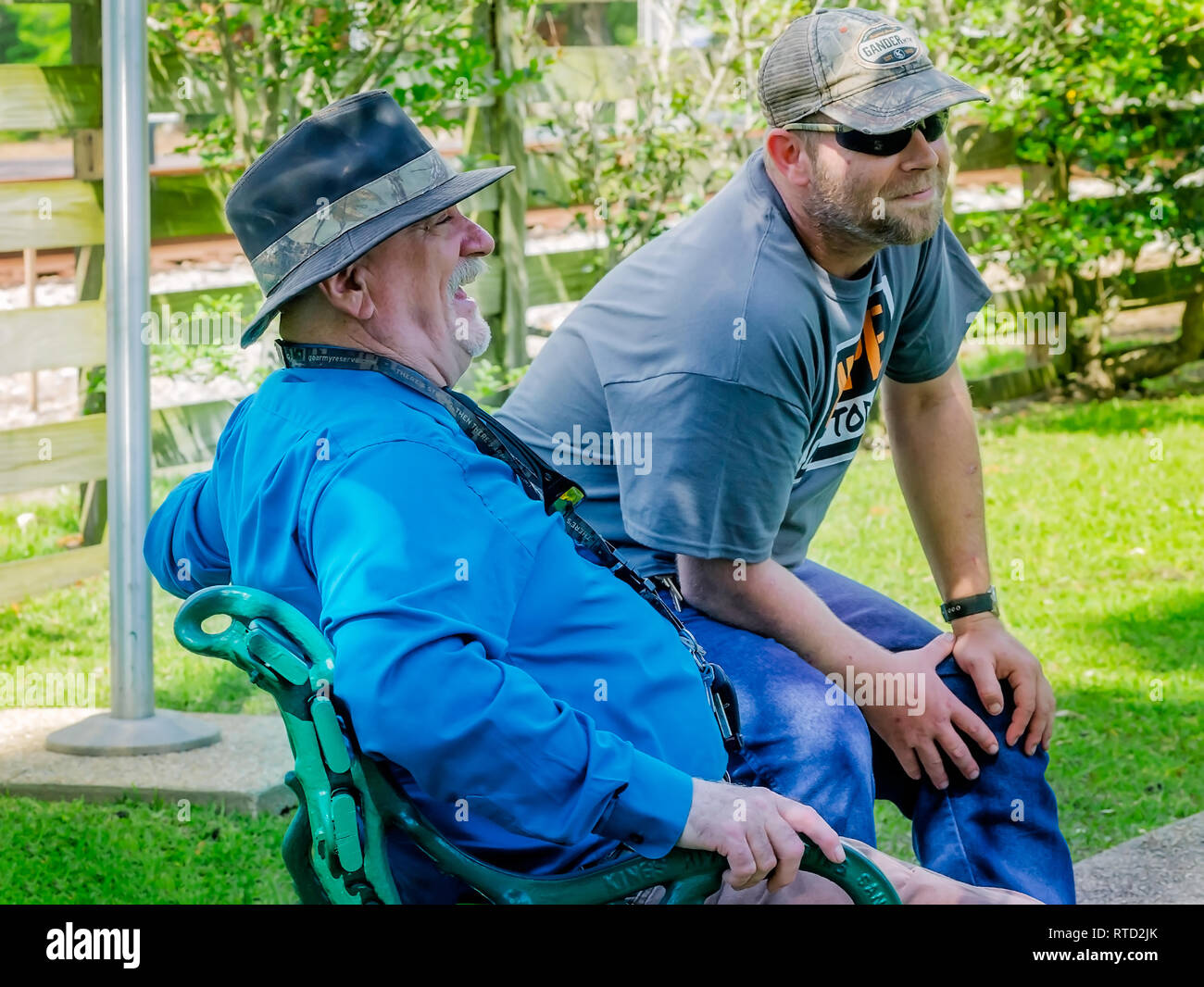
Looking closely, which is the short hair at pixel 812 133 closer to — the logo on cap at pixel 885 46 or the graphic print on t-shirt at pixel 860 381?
the logo on cap at pixel 885 46

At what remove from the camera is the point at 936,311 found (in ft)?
9.45

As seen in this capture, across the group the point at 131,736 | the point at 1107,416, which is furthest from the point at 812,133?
the point at 1107,416

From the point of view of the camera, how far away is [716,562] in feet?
8.00

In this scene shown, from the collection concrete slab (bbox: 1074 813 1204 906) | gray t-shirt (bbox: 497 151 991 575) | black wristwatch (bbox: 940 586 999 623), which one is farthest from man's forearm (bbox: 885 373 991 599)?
concrete slab (bbox: 1074 813 1204 906)

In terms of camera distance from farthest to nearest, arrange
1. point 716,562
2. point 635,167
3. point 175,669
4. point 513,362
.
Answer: point 635,167
point 513,362
point 175,669
point 716,562

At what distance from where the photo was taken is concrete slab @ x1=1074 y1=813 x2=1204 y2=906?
325cm

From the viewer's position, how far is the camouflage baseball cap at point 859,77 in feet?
8.23

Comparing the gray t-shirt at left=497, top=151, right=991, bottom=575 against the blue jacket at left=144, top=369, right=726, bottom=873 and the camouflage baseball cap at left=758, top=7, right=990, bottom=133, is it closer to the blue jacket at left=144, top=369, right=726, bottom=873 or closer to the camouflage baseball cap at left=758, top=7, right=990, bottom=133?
the camouflage baseball cap at left=758, top=7, right=990, bottom=133

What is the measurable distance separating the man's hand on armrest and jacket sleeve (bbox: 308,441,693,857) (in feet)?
0.08

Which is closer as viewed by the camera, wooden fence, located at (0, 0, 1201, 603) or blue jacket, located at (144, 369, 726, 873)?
blue jacket, located at (144, 369, 726, 873)

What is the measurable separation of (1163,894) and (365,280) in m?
2.30

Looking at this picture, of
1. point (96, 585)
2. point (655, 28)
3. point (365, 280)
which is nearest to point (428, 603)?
point (365, 280)

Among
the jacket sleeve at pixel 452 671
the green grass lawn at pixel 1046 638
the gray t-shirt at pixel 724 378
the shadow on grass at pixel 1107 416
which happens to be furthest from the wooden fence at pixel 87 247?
the jacket sleeve at pixel 452 671

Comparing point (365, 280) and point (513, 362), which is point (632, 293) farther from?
point (513, 362)
